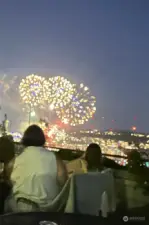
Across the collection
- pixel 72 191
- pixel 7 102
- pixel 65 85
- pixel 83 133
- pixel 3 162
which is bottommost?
pixel 72 191

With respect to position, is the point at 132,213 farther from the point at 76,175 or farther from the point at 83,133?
the point at 83,133

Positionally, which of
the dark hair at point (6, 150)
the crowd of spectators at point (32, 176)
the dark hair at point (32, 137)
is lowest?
the crowd of spectators at point (32, 176)

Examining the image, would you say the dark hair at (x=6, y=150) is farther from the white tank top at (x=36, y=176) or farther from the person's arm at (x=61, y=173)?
the person's arm at (x=61, y=173)

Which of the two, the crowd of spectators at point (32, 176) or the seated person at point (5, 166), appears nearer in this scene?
the crowd of spectators at point (32, 176)

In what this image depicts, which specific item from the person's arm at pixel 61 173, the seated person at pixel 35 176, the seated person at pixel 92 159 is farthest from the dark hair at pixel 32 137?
the seated person at pixel 92 159

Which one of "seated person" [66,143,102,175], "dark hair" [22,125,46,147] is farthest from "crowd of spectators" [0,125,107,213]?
"seated person" [66,143,102,175]

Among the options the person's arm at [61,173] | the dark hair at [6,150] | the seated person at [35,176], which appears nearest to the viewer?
the seated person at [35,176]

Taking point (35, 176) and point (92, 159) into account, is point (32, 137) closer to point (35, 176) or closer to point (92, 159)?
point (35, 176)

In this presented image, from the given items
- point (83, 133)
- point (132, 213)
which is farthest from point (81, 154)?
point (132, 213)
